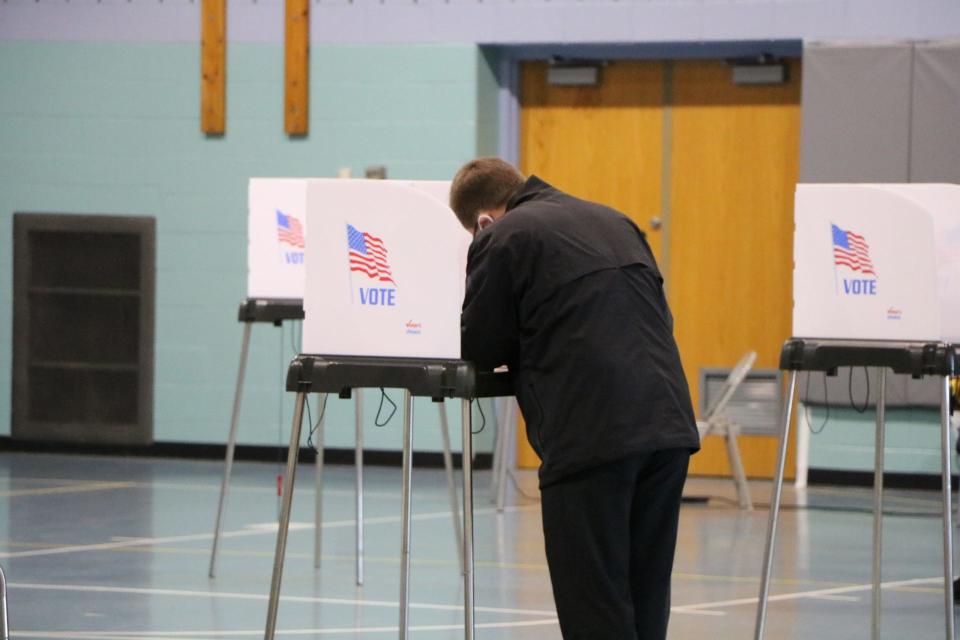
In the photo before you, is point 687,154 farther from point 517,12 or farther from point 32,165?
point 32,165

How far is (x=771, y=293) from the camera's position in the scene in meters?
9.96

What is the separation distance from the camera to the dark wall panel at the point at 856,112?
9359mm

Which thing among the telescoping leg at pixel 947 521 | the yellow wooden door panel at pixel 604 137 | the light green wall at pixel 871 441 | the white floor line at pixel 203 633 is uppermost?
the yellow wooden door panel at pixel 604 137

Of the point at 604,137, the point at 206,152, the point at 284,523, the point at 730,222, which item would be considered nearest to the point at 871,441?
the point at 730,222

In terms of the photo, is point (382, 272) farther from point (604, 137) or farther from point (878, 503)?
point (604, 137)

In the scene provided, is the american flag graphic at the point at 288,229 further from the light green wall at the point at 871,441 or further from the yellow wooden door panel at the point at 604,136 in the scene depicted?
the light green wall at the point at 871,441

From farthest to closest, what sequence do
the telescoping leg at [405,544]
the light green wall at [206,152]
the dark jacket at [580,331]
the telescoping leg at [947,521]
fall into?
the light green wall at [206,152], the telescoping leg at [947,521], the telescoping leg at [405,544], the dark jacket at [580,331]

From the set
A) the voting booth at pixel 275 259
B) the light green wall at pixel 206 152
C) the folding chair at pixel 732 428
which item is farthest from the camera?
the light green wall at pixel 206 152

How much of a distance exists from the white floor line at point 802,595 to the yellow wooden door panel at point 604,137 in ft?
12.8

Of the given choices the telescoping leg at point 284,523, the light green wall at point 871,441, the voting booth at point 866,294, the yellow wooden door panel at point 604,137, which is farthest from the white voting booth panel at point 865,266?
the yellow wooden door panel at point 604,137

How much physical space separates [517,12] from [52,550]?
4.62 metres

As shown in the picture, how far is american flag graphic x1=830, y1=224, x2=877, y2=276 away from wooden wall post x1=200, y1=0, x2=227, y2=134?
6309mm

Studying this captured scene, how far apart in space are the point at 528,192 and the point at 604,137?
667 cm

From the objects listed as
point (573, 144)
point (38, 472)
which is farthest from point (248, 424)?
point (573, 144)
